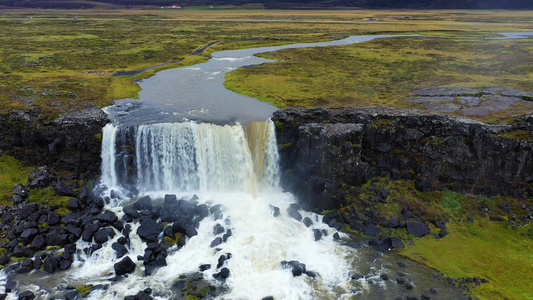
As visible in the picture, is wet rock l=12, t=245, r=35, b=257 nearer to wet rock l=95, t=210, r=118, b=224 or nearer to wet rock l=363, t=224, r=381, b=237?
wet rock l=95, t=210, r=118, b=224

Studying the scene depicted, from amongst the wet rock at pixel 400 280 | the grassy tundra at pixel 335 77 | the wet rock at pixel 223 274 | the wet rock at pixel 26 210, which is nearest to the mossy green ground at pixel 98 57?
the grassy tundra at pixel 335 77

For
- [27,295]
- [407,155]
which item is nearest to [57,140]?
[27,295]

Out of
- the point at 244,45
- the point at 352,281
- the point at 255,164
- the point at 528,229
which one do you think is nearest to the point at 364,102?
the point at 255,164

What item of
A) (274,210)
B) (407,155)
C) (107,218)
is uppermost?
(407,155)

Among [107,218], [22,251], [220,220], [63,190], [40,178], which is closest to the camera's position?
[22,251]

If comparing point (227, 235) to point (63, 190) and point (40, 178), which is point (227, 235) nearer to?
point (63, 190)

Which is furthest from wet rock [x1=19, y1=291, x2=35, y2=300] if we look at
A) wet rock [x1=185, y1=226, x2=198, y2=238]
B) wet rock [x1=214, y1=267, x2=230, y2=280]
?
wet rock [x1=214, y1=267, x2=230, y2=280]

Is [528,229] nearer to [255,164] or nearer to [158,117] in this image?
[255,164]
